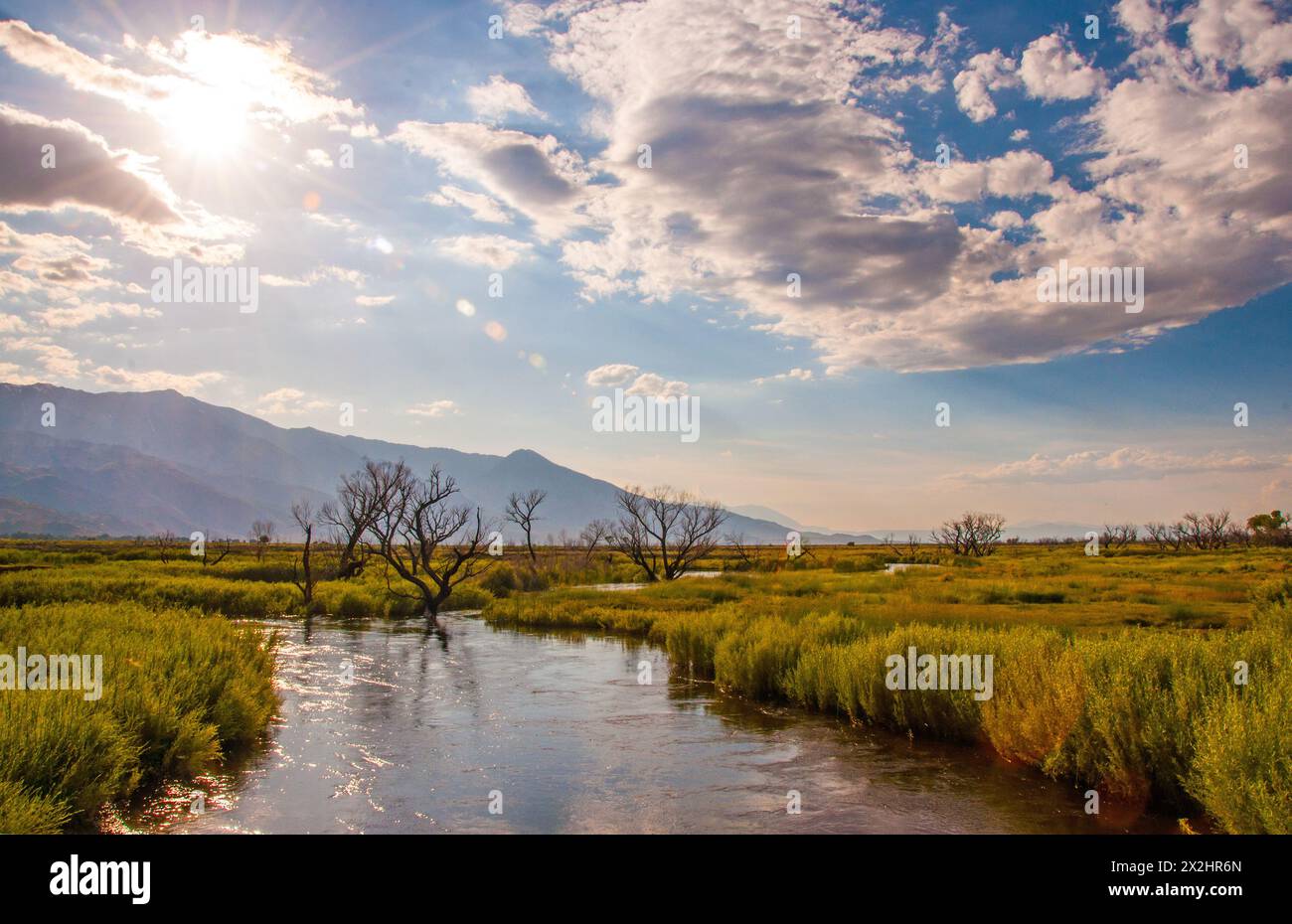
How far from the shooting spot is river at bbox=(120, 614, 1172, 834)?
37.9 feet

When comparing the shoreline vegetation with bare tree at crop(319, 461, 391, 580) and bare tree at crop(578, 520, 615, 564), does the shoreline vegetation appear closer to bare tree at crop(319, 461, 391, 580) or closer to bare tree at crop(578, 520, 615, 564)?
bare tree at crop(319, 461, 391, 580)

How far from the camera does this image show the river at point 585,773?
11.5 meters

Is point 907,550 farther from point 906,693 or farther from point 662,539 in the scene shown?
point 906,693

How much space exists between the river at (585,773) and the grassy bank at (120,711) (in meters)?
0.72

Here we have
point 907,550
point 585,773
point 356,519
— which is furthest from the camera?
point 907,550

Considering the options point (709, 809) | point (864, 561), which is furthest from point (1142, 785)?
point (864, 561)

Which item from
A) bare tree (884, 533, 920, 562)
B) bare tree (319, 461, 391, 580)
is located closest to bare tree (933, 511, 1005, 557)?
bare tree (884, 533, 920, 562)

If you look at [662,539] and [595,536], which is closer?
[662,539]

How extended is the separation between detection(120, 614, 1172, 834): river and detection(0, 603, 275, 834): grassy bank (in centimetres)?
72

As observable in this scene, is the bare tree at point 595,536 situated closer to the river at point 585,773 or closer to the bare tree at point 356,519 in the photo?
the bare tree at point 356,519

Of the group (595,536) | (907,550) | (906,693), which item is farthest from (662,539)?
(907,550)

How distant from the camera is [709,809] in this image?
12102mm

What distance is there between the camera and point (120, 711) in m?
12.5

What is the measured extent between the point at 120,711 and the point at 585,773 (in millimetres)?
7887
